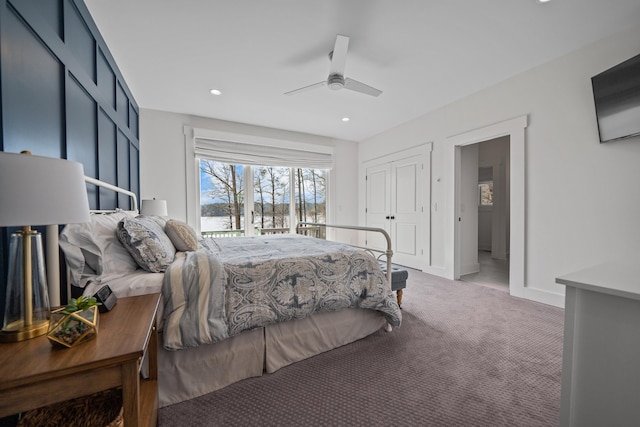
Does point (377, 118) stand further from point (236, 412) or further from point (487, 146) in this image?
point (236, 412)

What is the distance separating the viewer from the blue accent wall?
105cm

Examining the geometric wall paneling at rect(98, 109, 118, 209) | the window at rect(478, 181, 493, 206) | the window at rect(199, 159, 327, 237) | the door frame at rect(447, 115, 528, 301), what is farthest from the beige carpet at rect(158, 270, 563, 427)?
the window at rect(478, 181, 493, 206)

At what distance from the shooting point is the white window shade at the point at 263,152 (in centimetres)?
401

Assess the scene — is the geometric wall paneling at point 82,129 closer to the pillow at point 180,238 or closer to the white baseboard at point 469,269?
the pillow at point 180,238

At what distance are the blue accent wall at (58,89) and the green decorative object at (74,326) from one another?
1.55 feet

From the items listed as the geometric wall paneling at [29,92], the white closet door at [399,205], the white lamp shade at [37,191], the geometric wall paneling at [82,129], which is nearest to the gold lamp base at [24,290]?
the white lamp shade at [37,191]

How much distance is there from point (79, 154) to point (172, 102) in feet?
6.83

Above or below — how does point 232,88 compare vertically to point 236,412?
above

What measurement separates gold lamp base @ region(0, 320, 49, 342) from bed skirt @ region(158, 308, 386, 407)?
2.17 feet

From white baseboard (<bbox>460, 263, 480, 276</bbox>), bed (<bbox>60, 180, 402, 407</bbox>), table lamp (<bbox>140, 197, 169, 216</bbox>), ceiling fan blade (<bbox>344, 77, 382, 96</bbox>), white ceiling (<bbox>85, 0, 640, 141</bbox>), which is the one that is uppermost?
white ceiling (<bbox>85, 0, 640, 141</bbox>)

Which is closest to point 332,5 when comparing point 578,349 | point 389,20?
point 389,20

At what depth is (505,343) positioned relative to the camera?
74.9 inches

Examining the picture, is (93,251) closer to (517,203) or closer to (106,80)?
(106,80)

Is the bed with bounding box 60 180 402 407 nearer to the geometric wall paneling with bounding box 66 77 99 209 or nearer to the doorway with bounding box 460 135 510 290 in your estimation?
the geometric wall paneling with bounding box 66 77 99 209
